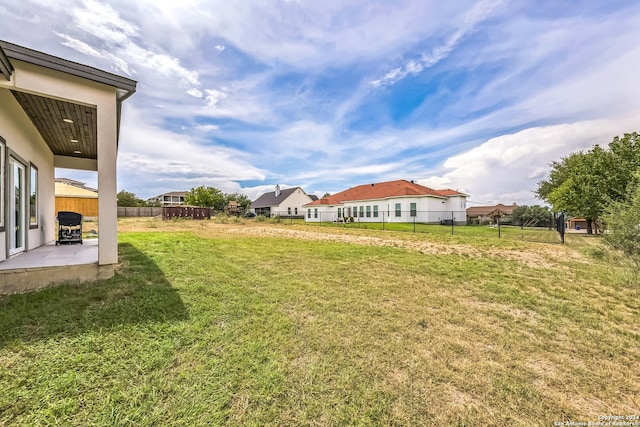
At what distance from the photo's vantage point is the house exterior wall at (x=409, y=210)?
25.3 meters

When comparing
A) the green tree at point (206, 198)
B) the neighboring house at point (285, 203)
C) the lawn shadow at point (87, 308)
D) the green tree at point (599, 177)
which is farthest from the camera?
the green tree at point (206, 198)

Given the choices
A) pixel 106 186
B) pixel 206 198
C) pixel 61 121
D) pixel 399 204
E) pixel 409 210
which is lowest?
pixel 409 210

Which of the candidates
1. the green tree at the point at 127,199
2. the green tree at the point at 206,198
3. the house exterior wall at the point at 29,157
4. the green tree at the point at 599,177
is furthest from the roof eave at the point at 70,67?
the green tree at the point at 127,199

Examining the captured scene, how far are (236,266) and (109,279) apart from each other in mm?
2328

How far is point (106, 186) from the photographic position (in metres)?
4.28

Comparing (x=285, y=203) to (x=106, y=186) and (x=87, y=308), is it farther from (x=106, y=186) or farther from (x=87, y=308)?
(x=87, y=308)

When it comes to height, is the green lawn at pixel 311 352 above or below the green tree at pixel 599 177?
below

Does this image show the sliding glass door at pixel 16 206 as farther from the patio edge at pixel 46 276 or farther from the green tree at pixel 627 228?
the green tree at pixel 627 228

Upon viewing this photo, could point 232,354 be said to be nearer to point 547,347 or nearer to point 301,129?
point 547,347

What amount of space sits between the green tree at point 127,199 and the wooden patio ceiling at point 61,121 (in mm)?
38171

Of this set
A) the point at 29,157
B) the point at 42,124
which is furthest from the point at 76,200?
the point at 42,124

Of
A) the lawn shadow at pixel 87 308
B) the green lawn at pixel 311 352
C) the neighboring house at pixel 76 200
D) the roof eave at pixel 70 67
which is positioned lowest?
the green lawn at pixel 311 352

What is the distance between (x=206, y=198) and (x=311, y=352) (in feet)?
150

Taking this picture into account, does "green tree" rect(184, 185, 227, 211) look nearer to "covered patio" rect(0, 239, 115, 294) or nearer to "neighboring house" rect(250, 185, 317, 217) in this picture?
"neighboring house" rect(250, 185, 317, 217)
